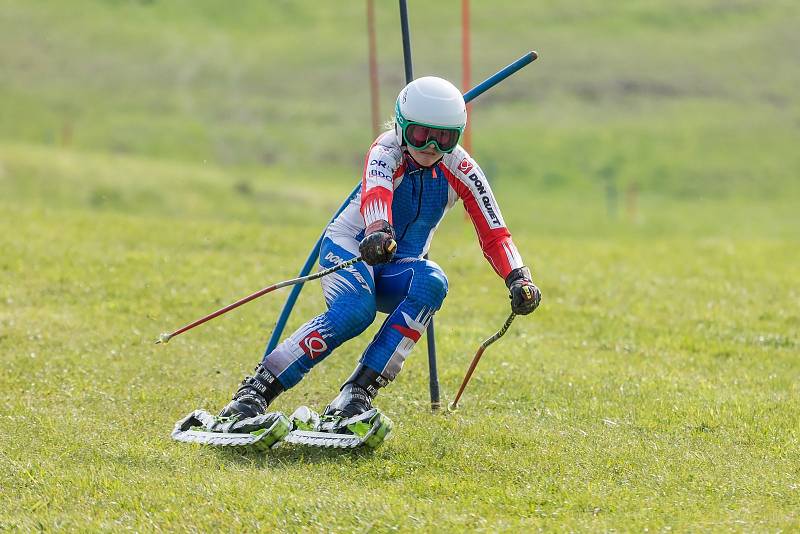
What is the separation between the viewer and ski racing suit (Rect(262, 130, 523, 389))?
353 inches

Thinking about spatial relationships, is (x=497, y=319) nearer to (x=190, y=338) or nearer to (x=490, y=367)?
(x=490, y=367)

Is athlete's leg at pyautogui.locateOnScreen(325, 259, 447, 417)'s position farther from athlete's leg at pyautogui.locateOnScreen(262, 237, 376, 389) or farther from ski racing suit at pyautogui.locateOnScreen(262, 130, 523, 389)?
athlete's leg at pyautogui.locateOnScreen(262, 237, 376, 389)

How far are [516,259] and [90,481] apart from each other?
360cm

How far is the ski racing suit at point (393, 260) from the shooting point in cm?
896

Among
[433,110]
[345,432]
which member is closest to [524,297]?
[433,110]

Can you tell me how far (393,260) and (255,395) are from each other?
149cm

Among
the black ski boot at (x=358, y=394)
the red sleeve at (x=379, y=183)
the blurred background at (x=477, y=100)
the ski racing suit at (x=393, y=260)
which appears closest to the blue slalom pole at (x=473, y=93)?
the ski racing suit at (x=393, y=260)

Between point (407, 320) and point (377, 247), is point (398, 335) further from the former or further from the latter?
point (377, 247)

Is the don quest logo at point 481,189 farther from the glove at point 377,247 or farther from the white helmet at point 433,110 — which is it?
the glove at point 377,247

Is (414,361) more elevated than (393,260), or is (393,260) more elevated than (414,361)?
(393,260)

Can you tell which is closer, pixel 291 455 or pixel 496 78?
pixel 291 455

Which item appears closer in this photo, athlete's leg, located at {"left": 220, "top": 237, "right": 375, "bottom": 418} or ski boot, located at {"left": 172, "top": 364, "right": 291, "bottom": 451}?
ski boot, located at {"left": 172, "top": 364, "right": 291, "bottom": 451}

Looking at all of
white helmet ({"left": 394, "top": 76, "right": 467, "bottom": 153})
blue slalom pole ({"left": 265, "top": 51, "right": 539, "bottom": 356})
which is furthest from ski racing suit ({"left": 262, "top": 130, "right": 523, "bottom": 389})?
white helmet ({"left": 394, "top": 76, "right": 467, "bottom": 153})

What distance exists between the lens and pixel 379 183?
355 inches
